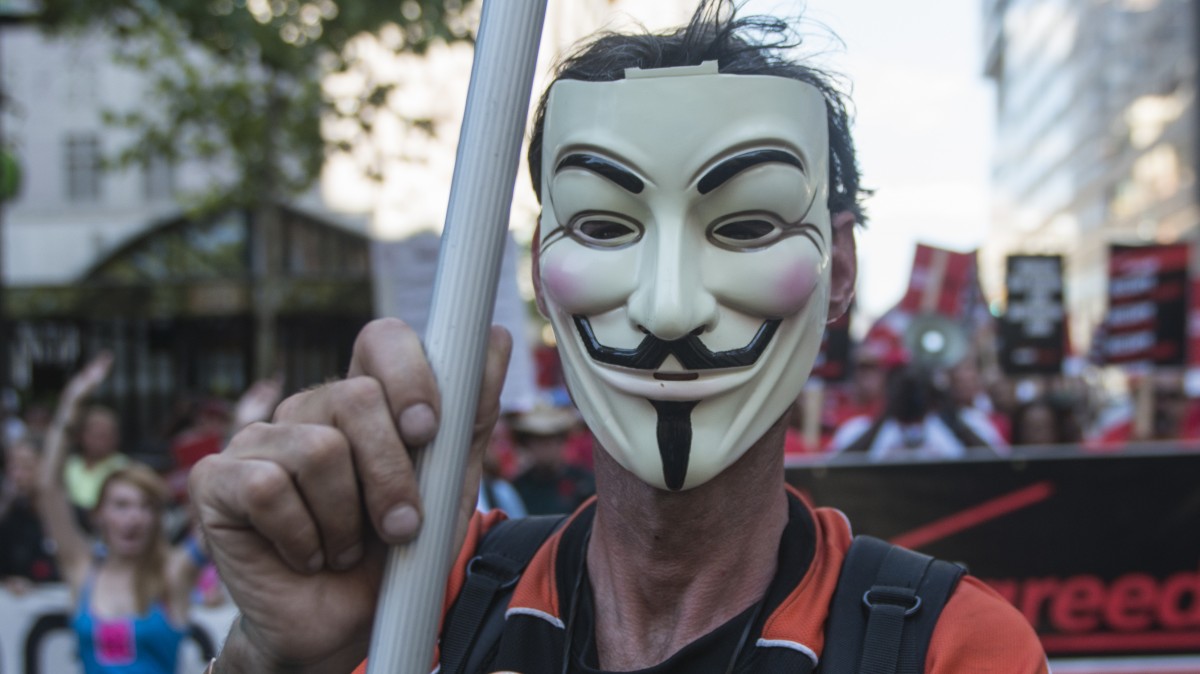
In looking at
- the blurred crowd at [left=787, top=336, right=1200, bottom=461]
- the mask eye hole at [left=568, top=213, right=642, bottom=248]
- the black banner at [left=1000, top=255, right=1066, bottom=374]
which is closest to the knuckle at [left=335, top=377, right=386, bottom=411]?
the mask eye hole at [left=568, top=213, right=642, bottom=248]

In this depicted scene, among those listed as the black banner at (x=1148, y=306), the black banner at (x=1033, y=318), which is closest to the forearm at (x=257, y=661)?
the black banner at (x=1033, y=318)

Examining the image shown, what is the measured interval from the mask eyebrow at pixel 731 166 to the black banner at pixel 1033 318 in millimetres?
6884

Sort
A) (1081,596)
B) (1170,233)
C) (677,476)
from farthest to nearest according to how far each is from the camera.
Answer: (1170,233), (1081,596), (677,476)

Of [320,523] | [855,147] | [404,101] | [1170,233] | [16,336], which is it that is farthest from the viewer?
[1170,233]

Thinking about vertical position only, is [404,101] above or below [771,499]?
above

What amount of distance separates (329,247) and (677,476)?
793 inches

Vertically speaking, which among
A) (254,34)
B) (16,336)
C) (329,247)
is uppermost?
(254,34)

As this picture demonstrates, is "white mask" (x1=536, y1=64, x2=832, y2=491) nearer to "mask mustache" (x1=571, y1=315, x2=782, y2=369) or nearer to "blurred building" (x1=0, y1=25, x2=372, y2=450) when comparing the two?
"mask mustache" (x1=571, y1=315, x2=782, y2=369)

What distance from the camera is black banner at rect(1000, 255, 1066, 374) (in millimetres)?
7895

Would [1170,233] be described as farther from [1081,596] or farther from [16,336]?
[1081,596]

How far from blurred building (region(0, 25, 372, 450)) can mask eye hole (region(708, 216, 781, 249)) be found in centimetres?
1871

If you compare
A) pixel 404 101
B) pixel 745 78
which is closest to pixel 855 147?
pixel 745 78

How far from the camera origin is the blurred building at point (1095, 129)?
45.9 meters

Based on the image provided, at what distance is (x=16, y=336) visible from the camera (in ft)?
66.5
